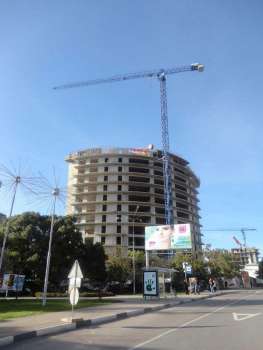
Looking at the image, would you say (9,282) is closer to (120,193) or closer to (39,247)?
(39,247)

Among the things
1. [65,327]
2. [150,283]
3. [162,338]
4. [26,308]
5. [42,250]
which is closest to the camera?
[162,338]

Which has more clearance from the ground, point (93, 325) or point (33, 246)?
point (33, 246)

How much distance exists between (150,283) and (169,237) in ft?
31.3

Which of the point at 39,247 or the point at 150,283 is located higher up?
the point at 39,247

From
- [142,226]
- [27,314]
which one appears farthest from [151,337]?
[142,226]

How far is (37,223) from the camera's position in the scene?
152 ft

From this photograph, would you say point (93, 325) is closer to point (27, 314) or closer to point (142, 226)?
point (27, 314)

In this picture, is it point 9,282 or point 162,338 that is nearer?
point 162,338

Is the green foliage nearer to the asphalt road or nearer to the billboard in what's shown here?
the billboard

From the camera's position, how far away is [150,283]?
1249 inches

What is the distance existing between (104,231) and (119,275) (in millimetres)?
42477

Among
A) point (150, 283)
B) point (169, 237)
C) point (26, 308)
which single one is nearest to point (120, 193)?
point (169, 237)

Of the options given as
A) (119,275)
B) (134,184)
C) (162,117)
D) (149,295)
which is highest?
(162,117)

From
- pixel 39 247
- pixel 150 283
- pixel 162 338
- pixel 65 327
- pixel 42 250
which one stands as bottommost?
pixel 162 338
